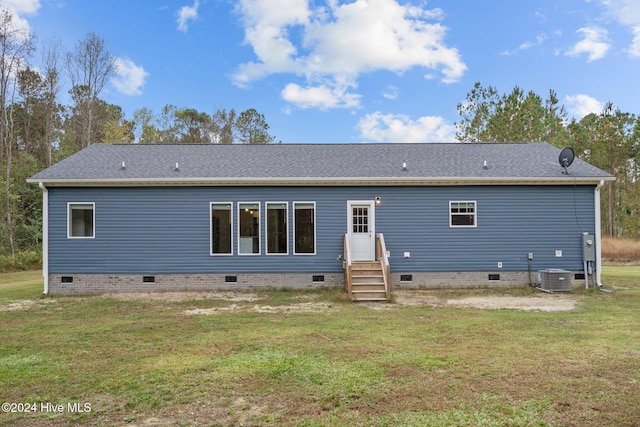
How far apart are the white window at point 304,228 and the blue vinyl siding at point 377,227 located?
0.12 m

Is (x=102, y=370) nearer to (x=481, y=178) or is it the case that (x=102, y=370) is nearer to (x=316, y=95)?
(x=481, y=178)

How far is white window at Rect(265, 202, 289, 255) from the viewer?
402 inches

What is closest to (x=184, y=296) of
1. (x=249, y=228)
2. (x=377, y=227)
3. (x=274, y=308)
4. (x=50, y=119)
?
(x=249, y=228)

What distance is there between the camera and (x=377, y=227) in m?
10.3

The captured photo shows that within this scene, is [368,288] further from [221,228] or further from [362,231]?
[221,228]

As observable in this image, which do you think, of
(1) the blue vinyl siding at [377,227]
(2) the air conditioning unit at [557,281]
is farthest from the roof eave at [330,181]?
(2) the air conditioning unit at [557,281]

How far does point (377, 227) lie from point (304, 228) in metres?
2.03

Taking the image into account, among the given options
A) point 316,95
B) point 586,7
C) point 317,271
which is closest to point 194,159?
point 317,271

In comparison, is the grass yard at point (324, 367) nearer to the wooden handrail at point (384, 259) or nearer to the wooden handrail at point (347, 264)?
the wooden handrail at point (384, 259)

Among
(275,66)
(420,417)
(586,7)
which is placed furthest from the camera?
(275,66)

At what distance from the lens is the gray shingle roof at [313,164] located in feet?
33.0

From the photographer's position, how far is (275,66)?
25.0 m

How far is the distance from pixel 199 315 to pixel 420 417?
522cm

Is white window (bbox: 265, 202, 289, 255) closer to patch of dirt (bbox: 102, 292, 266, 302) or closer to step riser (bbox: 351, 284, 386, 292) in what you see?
patch of dirt (bbox: 102, 292, 266, 302)
